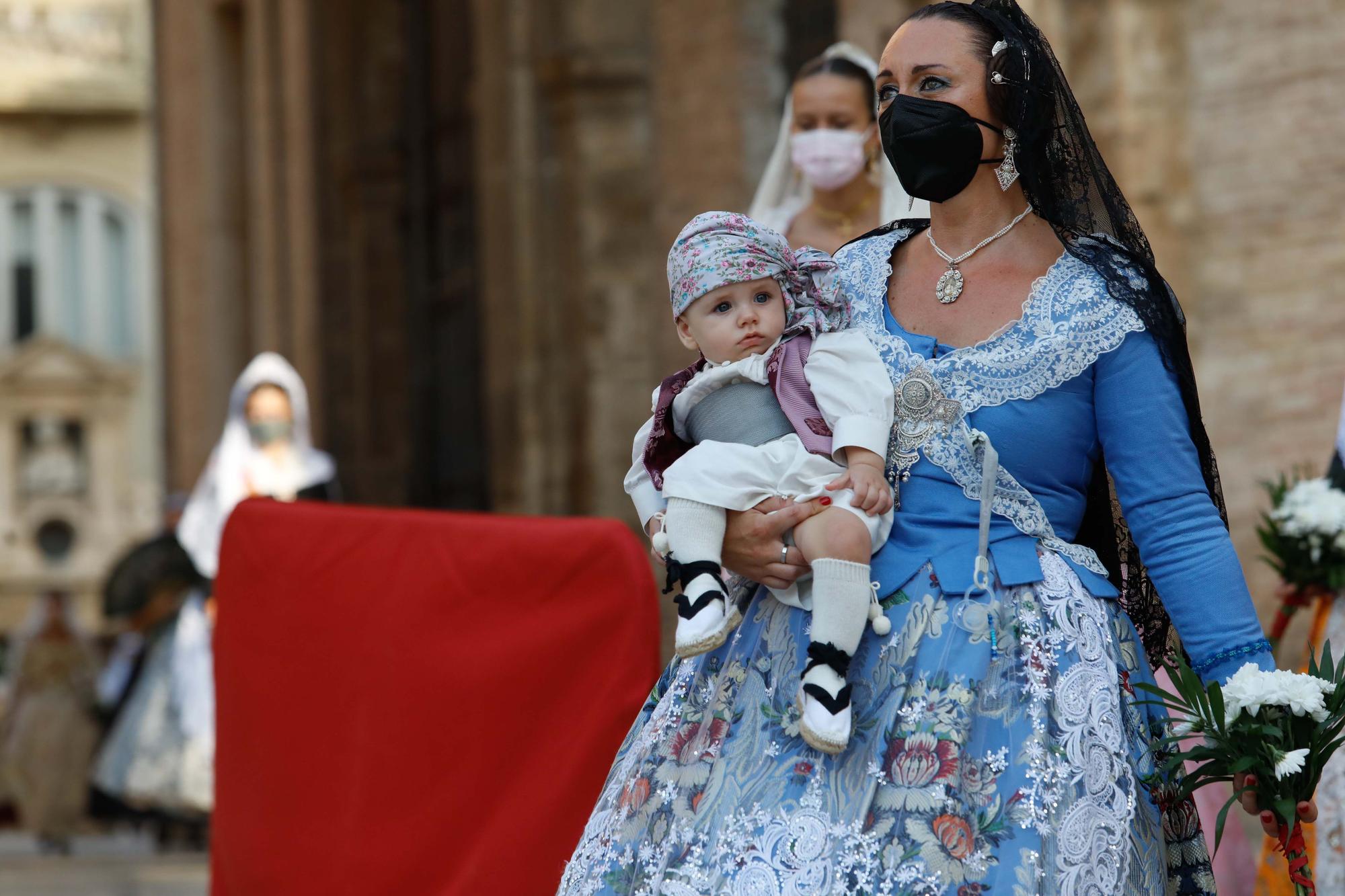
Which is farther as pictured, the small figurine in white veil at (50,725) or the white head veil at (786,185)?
the small figurine in white veil at (50,725)

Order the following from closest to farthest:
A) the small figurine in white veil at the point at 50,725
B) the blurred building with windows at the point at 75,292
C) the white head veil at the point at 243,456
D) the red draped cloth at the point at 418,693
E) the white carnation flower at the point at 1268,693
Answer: the white carnation flower at the point at 1268,693
the red draped cloth at the point at 418,693
the white head veil at the point at 243,456
the small figurine in white veil at the point at 50,725
the blurred building with windows at the point at 75,292

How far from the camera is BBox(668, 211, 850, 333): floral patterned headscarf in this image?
3.14 m

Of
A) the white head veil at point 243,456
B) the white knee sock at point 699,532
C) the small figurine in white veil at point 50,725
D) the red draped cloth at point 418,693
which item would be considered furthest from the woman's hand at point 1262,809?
the small figurine in white veil at point 50,725

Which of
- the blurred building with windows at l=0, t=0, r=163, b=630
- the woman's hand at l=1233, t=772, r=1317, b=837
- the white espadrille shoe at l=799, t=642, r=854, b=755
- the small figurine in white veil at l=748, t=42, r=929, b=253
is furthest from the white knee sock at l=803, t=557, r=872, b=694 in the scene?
the blurred building with windows at l=0, t=0, r=163, b=630

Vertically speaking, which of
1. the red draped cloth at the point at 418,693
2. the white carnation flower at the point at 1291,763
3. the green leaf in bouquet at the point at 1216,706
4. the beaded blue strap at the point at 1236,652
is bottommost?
the red draped cloth at the point at 418,693

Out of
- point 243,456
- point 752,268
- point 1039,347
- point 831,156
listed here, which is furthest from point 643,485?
point 243,456

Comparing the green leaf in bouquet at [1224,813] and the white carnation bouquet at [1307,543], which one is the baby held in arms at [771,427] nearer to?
the green leaf in bouquet at [1224,813]

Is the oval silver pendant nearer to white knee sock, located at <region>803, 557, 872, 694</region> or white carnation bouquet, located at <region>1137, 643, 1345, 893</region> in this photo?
white knee sock, located at <region>803, 557, 872, 694</region>

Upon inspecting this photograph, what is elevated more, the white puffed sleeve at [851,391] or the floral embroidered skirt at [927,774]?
the white puffed sleeve at [851,391]

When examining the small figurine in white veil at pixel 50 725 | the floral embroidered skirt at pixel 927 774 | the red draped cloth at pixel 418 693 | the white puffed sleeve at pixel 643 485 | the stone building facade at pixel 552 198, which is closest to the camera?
the floral embroidered skirt at pixel 927 774

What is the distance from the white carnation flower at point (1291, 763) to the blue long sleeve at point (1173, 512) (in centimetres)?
13

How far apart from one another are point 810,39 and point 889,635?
339 inches

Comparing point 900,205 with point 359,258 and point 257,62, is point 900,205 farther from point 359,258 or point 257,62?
→ point 257,62

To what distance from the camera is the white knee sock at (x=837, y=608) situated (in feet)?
9.52
